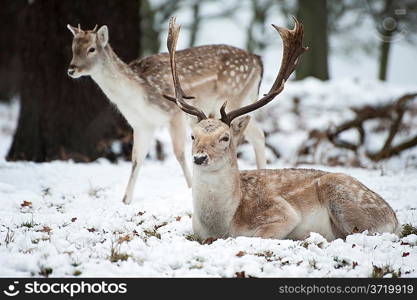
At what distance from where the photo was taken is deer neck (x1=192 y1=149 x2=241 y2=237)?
15.9 ft

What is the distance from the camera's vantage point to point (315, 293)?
369 cm

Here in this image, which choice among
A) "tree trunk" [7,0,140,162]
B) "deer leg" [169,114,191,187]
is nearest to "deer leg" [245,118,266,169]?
"deer leg" [169,114,191,187]

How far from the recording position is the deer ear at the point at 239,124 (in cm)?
518

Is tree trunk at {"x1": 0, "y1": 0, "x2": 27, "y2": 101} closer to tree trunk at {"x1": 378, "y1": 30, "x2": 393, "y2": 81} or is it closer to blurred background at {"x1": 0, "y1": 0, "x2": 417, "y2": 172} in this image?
blurred background at {"x1": 0, "y1": 0, "x2": 417, "y2": 172}

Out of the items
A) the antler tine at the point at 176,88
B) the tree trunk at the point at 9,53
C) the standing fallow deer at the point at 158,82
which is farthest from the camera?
the tree trunk at the point at 9,53

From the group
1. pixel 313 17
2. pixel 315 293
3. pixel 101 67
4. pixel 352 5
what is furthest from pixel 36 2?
pixel 352 5

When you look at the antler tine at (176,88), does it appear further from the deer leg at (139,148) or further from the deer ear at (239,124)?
the deer leg at (139,148)

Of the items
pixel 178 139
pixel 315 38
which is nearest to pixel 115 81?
pixel 178 139

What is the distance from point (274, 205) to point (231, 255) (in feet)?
3.40

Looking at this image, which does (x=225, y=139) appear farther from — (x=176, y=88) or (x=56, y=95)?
(x=56, y=95)

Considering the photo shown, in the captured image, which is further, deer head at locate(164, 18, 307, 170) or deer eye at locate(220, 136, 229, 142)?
deer eye at locate(220, 136, 229, 142)

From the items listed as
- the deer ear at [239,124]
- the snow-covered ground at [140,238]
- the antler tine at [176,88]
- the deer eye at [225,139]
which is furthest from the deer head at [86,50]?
the deer eye at [225,139]

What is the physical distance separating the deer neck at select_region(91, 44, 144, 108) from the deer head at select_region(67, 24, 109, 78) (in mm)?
104

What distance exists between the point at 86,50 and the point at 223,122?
107 inches
